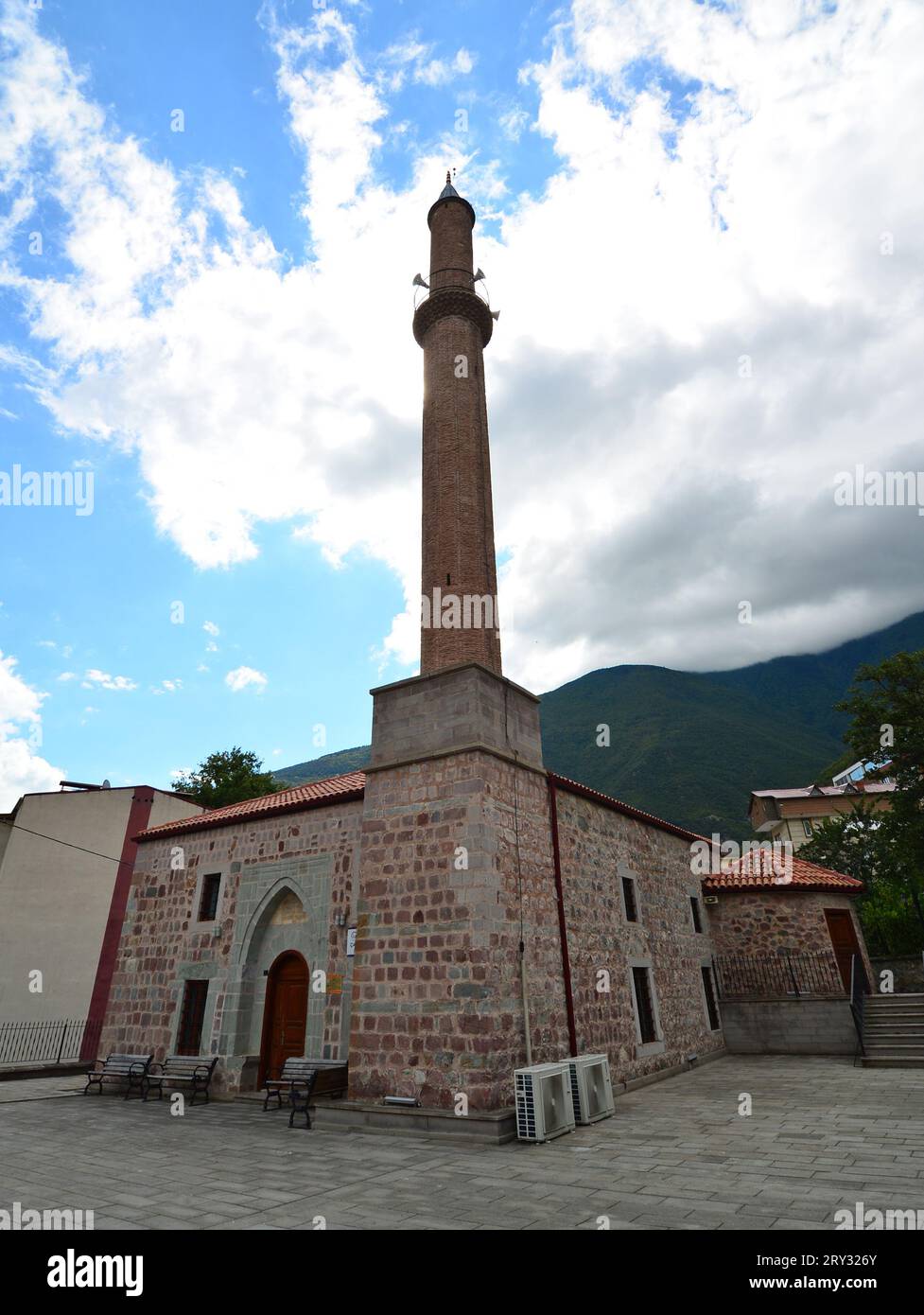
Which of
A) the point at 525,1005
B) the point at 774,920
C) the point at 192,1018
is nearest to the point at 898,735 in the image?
the point at 774,920

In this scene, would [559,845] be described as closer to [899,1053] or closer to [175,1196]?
[175,1196]

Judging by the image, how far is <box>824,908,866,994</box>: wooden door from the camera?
17.7 m

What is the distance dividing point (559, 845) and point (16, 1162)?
8.23 meters

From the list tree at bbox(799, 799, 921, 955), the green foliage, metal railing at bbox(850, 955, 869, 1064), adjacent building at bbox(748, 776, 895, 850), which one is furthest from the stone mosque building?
adjacent building at bbox(748, 776, 895, 850)

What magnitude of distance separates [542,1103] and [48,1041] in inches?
683

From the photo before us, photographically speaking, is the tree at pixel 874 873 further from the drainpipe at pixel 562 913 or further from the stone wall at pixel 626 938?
the drainpipe at pixel 562 913

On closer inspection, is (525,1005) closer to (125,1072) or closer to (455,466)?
(125,1072)

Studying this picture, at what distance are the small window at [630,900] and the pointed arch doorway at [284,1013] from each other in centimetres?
658

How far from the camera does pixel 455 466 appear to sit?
1480cm

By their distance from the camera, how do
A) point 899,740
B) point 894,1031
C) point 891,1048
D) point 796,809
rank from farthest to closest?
point 796,809
point 899,740
point 894,1031
point 891,1048

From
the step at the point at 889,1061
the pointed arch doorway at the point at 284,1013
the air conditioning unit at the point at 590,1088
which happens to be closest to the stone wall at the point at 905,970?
the step at the point at 889,1061

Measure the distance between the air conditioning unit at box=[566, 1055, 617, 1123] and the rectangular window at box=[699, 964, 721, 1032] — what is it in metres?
8.43

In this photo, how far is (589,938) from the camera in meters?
11.9
